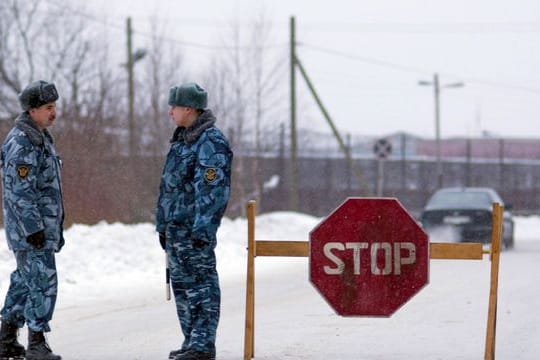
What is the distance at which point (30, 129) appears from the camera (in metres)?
7.49

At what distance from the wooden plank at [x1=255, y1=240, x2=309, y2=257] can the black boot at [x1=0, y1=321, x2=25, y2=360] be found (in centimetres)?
166

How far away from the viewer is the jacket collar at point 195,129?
7355mm

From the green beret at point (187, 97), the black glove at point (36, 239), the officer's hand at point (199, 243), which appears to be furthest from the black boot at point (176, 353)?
the green beret at point (187, 97)

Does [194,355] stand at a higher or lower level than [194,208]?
lower

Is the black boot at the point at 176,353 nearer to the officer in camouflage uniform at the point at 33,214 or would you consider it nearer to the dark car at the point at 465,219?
the officer in camouflage uniform at the point at 33,214

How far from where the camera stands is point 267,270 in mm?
16906

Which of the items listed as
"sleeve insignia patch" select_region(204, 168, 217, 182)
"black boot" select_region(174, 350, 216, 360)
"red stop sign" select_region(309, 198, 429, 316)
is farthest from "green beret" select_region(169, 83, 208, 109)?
"black boot" select_region(174, 350, 216, 360)

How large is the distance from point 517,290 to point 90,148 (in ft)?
36.1

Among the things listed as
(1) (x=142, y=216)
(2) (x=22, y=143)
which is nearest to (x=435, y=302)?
(2) (x=22, y=143)

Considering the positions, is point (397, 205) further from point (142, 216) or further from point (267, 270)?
point (142, 216)

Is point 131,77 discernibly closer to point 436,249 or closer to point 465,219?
point 465,219

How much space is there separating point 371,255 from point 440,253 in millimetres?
465

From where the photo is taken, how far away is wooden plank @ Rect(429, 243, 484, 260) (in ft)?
24.5

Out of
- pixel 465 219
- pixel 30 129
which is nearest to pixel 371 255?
pixel 30 129
